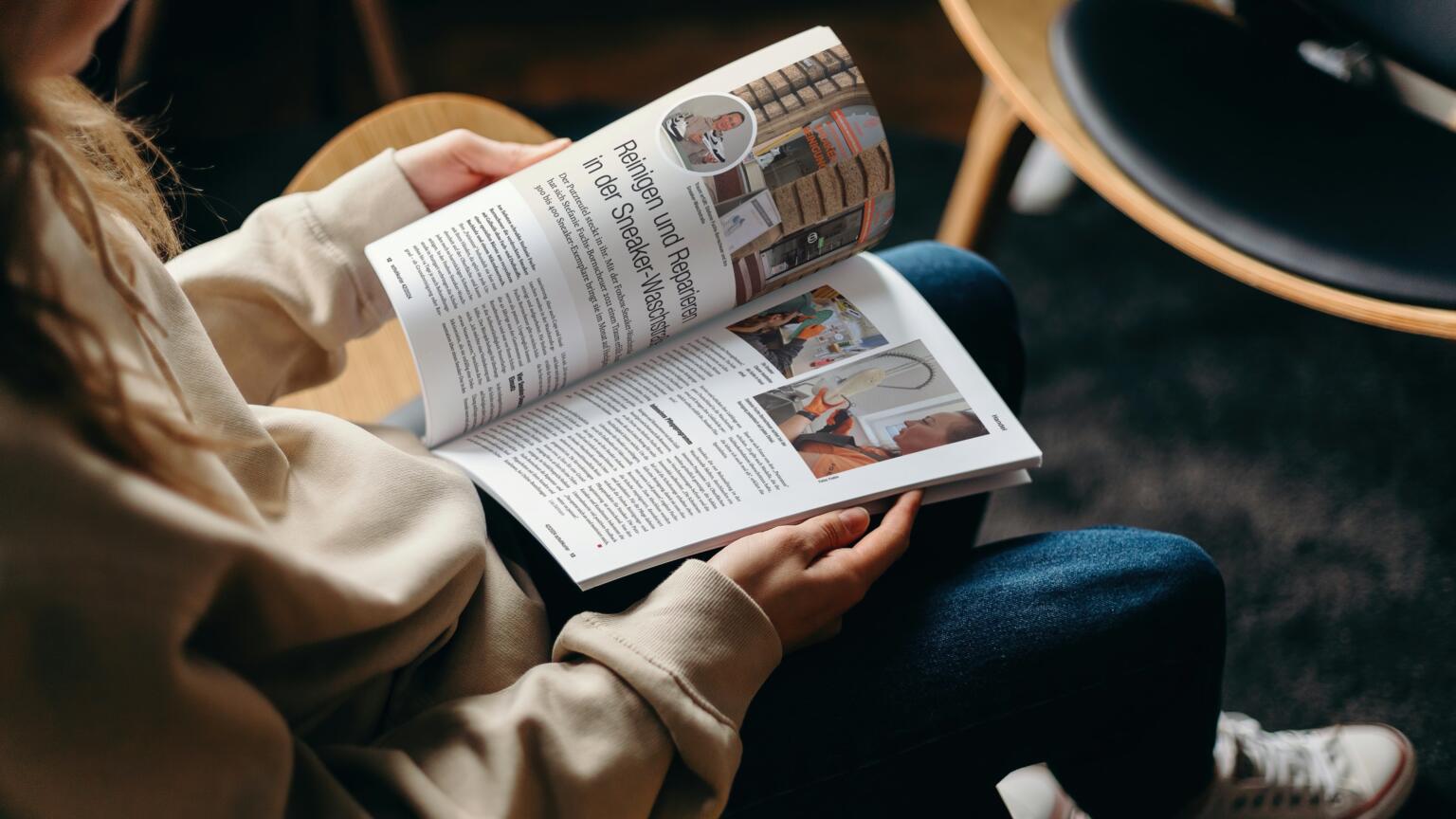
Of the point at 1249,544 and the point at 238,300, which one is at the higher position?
the point at 238,300

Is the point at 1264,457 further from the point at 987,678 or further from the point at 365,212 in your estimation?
the point at 365,212

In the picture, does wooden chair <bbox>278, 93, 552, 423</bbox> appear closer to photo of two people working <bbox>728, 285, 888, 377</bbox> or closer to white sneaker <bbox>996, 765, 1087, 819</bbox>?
photo of two people working <bbox>728, 285, 888, 377</bbox>

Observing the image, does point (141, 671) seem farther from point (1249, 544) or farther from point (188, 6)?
point (188, 6)

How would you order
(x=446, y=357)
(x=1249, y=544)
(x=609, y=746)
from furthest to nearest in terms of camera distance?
(x=1249, y=544) < (x=446, y=357) < (x=609, y=746)

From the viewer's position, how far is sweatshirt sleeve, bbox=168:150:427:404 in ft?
2.09

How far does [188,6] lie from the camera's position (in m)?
1.67

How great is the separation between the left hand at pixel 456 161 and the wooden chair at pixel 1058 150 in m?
0.41

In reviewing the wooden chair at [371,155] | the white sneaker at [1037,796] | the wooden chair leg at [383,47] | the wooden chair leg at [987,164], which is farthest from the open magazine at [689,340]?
the wooden chair leg at [383,47]

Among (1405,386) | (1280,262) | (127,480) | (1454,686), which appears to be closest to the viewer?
(127,480)

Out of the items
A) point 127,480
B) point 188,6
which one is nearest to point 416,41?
point 188,6

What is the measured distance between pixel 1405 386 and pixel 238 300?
1188 mm

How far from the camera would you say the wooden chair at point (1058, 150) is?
2.41 feet

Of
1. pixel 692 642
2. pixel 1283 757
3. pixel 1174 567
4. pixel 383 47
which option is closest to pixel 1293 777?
pixel 1283 757

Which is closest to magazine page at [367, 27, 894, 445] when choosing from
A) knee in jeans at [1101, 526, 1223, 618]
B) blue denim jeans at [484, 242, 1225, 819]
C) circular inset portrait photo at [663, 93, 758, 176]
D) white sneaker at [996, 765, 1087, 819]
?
circular inset portrait photo at [663, 93, 758, 176]
